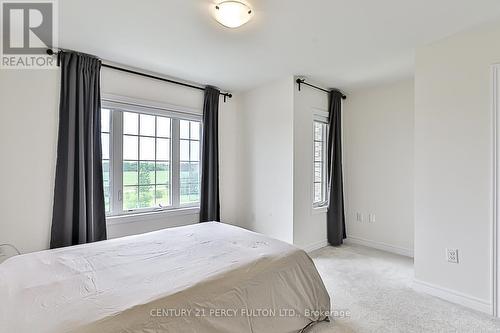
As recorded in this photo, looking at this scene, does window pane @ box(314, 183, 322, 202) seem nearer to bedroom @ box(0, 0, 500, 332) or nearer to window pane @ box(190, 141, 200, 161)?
bedroom @ box(0, 0, 500, 332)

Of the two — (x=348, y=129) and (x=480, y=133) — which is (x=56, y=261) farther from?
(x=348, y=129)

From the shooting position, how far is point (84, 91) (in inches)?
112

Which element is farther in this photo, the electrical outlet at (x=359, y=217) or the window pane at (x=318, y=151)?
the electrical outlet at (x=359, y=217)

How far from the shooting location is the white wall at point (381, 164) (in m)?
3.90

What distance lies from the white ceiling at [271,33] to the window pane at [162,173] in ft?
4.15

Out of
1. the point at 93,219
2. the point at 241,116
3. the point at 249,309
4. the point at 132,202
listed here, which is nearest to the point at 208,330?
the point at 249,309

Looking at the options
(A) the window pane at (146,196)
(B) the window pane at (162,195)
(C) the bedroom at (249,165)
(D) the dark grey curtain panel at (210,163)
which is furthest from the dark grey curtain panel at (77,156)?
(D) the dark grey curtain panel at (210,163)

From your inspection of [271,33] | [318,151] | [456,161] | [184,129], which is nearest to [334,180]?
[318,151]

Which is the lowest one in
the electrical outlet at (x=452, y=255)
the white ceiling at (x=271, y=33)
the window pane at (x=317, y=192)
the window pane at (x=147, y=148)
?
the electrical outlet at (x=452, y=255)

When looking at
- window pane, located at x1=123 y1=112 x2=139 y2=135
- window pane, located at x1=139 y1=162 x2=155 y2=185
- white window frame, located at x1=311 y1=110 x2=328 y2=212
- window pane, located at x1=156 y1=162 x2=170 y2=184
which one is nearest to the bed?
window pane, located at x1=139 y1=162 x2=155 y2=185

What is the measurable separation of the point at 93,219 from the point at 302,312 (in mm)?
2385

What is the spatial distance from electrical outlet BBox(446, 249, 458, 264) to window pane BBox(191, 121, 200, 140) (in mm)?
3382

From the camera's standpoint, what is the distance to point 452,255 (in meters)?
2.51

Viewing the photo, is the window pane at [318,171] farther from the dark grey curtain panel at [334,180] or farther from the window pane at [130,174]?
the window pane at [130,174]
